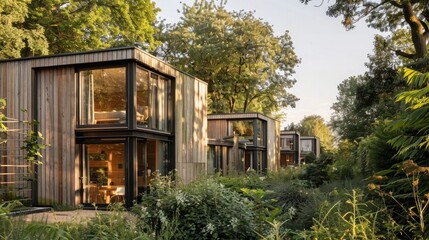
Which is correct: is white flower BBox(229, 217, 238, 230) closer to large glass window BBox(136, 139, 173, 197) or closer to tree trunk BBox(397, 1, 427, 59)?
large glass window BBox(136, 139, 173, 197)

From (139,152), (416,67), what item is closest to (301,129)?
(416,67)

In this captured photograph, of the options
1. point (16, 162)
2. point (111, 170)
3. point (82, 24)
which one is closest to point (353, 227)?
point (111, 170)

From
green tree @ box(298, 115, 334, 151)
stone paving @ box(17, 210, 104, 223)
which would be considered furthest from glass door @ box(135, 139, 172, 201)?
green tree @ box(298, 115, 334, 151)

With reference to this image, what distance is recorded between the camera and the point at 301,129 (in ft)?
194

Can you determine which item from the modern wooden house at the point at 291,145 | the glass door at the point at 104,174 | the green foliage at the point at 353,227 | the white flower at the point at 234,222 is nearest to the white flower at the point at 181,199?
the white flower at the point at 234,222

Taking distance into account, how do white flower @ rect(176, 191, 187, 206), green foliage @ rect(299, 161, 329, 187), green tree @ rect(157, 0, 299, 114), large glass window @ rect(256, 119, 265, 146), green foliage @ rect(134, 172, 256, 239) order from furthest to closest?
green tree @ rect(157, 0, 299, 114) < large glass window @ rect(256, 119, 265, 146) < green foliage @ rect(299, 161, 329, 187) < white flower @ rect(176, 191, 187, 206) < green foliage @ rect(134, 172, 256, 239)

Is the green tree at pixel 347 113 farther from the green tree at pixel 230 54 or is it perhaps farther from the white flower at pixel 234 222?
the white flower at pixel 234 222

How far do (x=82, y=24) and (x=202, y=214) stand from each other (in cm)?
1866

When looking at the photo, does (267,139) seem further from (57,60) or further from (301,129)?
(301,129)

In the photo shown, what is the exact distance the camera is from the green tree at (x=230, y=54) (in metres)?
30.2

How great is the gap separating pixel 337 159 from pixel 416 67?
447cm

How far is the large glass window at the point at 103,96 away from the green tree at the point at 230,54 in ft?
58.8

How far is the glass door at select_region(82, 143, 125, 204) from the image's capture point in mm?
11703

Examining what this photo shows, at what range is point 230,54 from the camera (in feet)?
100
